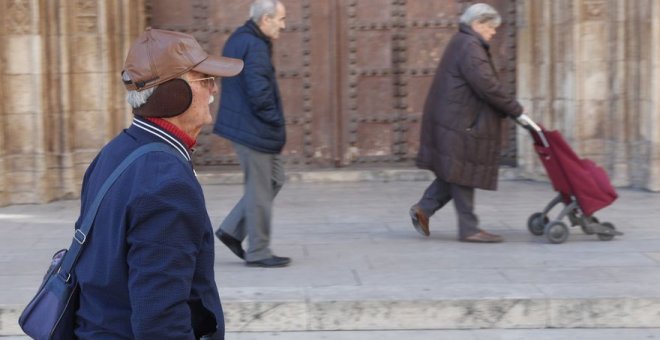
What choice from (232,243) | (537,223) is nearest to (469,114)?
(537,223)

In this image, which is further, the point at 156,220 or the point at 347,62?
the point at 347,62

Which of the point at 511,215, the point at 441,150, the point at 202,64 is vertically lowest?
the point at 511,215

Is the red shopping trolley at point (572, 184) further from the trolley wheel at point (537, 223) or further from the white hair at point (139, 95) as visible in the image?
the white hair at point (139, 95)

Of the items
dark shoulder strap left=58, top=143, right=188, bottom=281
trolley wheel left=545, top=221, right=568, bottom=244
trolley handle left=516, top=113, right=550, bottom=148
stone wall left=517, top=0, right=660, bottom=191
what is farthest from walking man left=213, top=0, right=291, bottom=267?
stone wall left=517, top=0, right=660, bottom=191

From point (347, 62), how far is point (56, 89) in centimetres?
272

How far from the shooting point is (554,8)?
11133 millimetres

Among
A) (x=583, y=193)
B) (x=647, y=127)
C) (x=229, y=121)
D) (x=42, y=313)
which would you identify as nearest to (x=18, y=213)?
(x=229, y=121)

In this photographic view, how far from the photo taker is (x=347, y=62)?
1151cm

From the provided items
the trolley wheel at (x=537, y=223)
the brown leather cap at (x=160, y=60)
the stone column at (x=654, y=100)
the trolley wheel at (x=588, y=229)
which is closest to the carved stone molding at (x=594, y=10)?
the stone column at (x=654, y=100)

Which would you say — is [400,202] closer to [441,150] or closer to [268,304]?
[441,150]

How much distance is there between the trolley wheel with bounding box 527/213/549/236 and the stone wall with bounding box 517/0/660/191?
92.9 inches

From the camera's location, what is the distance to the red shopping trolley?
8109 mm

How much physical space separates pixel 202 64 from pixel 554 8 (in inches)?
334

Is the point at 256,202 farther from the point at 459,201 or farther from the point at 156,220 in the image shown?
the point at 156,220
